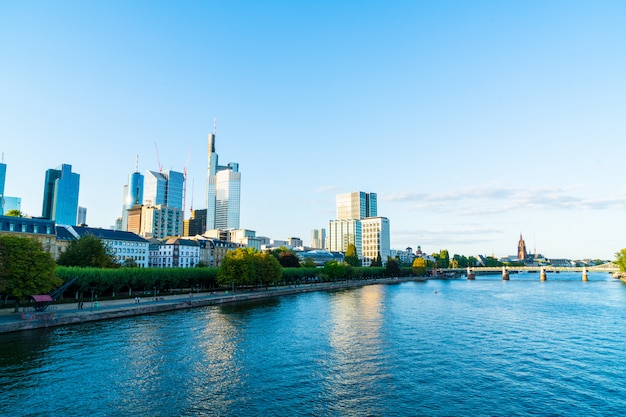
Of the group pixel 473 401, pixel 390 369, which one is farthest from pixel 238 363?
pixel 473 401

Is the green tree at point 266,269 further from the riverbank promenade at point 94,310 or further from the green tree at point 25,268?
the green tree at point 25,268

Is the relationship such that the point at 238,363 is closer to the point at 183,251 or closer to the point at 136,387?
the point at 136,387

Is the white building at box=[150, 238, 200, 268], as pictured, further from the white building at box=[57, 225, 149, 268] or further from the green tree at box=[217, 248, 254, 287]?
the green tree at box=[217, 248, 254, 287]

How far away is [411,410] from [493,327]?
150 feet

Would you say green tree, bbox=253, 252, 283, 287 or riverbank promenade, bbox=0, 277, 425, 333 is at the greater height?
green tree, bbox=253, 252, 283, 287

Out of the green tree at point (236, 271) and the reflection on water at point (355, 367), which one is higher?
the green tree at point (236, 271)

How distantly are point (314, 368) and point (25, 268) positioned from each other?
5743 centimetres

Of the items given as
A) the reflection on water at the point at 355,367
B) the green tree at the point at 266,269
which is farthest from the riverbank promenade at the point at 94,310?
the reflection on water at the point at 355,367

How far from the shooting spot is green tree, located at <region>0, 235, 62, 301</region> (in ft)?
222

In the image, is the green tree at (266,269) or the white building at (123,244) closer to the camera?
the green tree at (266,269)

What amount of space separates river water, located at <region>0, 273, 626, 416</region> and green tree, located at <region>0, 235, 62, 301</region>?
40.3 ft

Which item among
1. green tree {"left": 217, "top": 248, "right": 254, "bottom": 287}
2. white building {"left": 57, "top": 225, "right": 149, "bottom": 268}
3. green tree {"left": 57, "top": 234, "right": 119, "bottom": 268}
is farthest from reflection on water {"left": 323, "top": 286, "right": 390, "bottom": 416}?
white building {"left": 57, "top": 225, "right": 149, "bottom": 268}

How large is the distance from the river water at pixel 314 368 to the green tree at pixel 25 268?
12.3m

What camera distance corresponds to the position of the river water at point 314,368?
3312 cm
